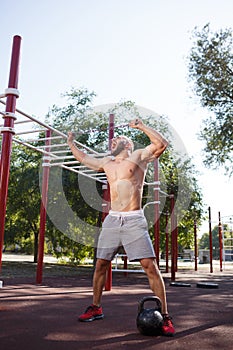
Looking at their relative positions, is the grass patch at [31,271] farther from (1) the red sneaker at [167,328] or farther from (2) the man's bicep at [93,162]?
(1) the red sneaker at [167,328]

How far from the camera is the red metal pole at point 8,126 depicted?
11.3 ft

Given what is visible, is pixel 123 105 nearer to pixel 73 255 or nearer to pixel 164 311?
pixel 73 255

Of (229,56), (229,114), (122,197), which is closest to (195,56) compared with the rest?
(229,56)

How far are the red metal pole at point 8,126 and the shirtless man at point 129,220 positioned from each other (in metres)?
1.10

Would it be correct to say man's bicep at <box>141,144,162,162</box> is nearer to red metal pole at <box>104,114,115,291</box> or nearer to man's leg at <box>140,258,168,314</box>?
man's leg at <box>140,258,168,314</box>

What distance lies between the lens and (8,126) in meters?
3.67

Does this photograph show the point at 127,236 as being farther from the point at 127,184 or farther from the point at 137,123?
the point at 137,123

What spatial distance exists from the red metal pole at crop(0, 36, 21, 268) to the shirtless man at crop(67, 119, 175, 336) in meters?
1.10

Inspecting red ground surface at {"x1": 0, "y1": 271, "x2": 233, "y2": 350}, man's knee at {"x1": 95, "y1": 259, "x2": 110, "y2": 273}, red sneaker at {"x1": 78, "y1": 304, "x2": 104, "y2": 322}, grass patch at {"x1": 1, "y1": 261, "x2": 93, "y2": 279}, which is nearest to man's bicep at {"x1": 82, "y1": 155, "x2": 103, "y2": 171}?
man's knee at {"x1": 95, "y1": 259, "x2": 110, "y2": 273}

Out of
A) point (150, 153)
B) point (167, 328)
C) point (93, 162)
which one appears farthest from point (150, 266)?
point (93, 162)

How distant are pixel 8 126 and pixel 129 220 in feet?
5.73

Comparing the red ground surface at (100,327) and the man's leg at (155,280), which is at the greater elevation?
the man's leg at (155,280)

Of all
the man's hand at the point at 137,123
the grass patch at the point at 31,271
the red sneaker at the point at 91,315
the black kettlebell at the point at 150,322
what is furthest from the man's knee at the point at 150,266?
the grass patch at the point at 31,271

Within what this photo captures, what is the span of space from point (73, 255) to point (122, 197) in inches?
457
